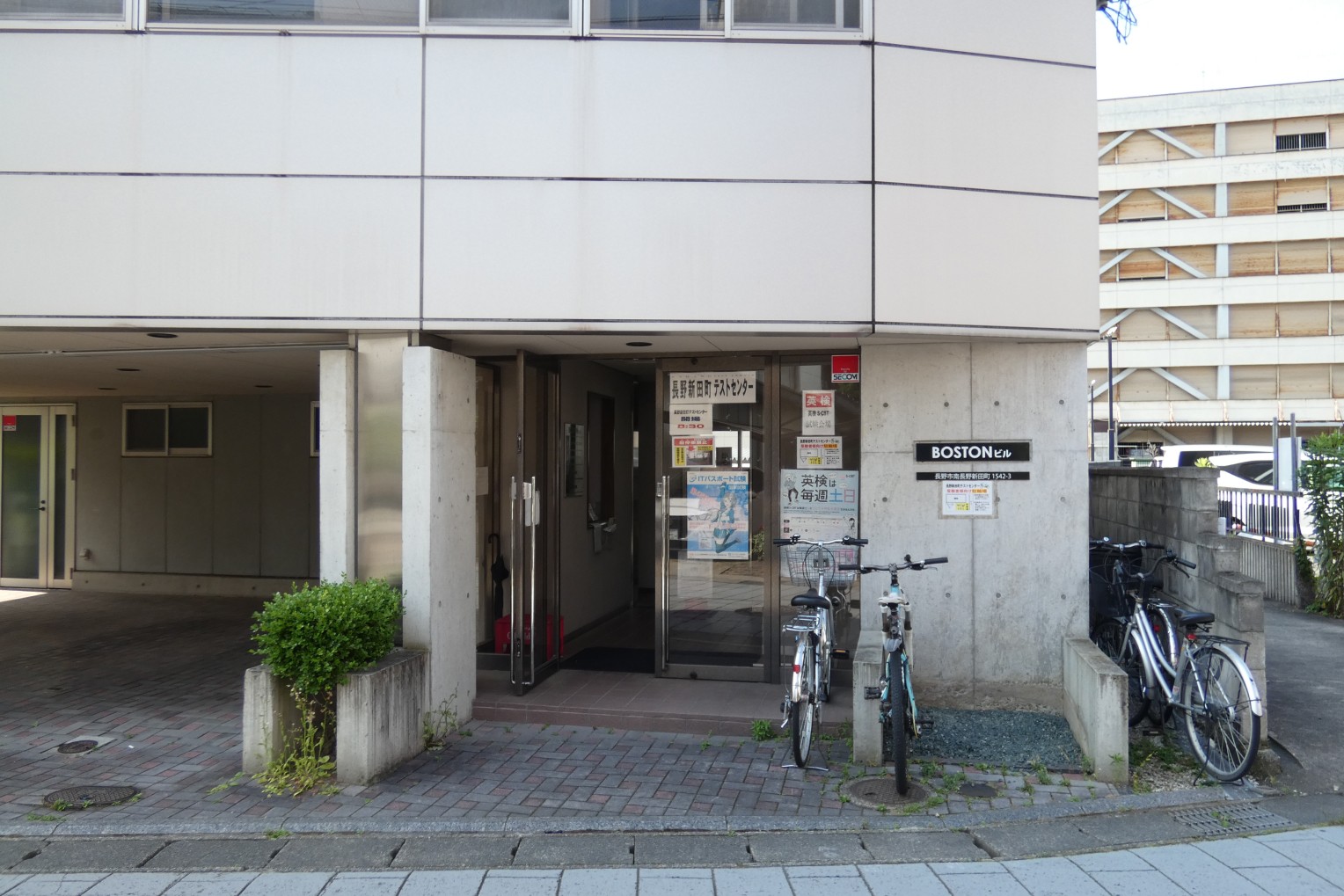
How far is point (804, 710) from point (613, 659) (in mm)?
3112

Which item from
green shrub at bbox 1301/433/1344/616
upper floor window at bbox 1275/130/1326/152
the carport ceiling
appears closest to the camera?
the carport ceiling

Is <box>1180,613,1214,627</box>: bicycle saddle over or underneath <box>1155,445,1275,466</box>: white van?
underneath

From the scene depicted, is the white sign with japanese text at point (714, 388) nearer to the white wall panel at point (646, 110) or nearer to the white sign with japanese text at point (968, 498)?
the white sign with japanese text at point (968, 498)

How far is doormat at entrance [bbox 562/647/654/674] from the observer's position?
8.15 meters

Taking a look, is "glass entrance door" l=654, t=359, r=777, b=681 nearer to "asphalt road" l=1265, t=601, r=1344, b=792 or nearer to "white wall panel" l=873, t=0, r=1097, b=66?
"white wall panel" l=873, t=0, r=1097, b=66

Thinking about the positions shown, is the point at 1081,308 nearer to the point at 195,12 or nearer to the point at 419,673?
the point at 419,673

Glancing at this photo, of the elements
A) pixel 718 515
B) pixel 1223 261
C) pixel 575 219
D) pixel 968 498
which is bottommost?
pixel 718 515

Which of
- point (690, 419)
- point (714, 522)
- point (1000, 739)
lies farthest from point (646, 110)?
point (1000, 739)

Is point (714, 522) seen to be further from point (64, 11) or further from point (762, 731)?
point (64, 11)

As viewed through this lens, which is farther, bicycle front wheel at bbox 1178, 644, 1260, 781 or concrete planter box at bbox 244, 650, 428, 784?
concrete planter box at bbox 244, 650, 428, 784

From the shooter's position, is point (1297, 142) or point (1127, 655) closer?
point (1127, 655)

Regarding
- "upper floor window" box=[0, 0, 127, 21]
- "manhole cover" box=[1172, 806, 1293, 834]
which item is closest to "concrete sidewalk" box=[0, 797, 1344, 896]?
"manhole cover" box=[1172, 806, 1293, 834]

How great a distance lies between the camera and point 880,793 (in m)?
5.37

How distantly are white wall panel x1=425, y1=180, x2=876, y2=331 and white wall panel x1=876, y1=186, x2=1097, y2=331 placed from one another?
22 centimetres
